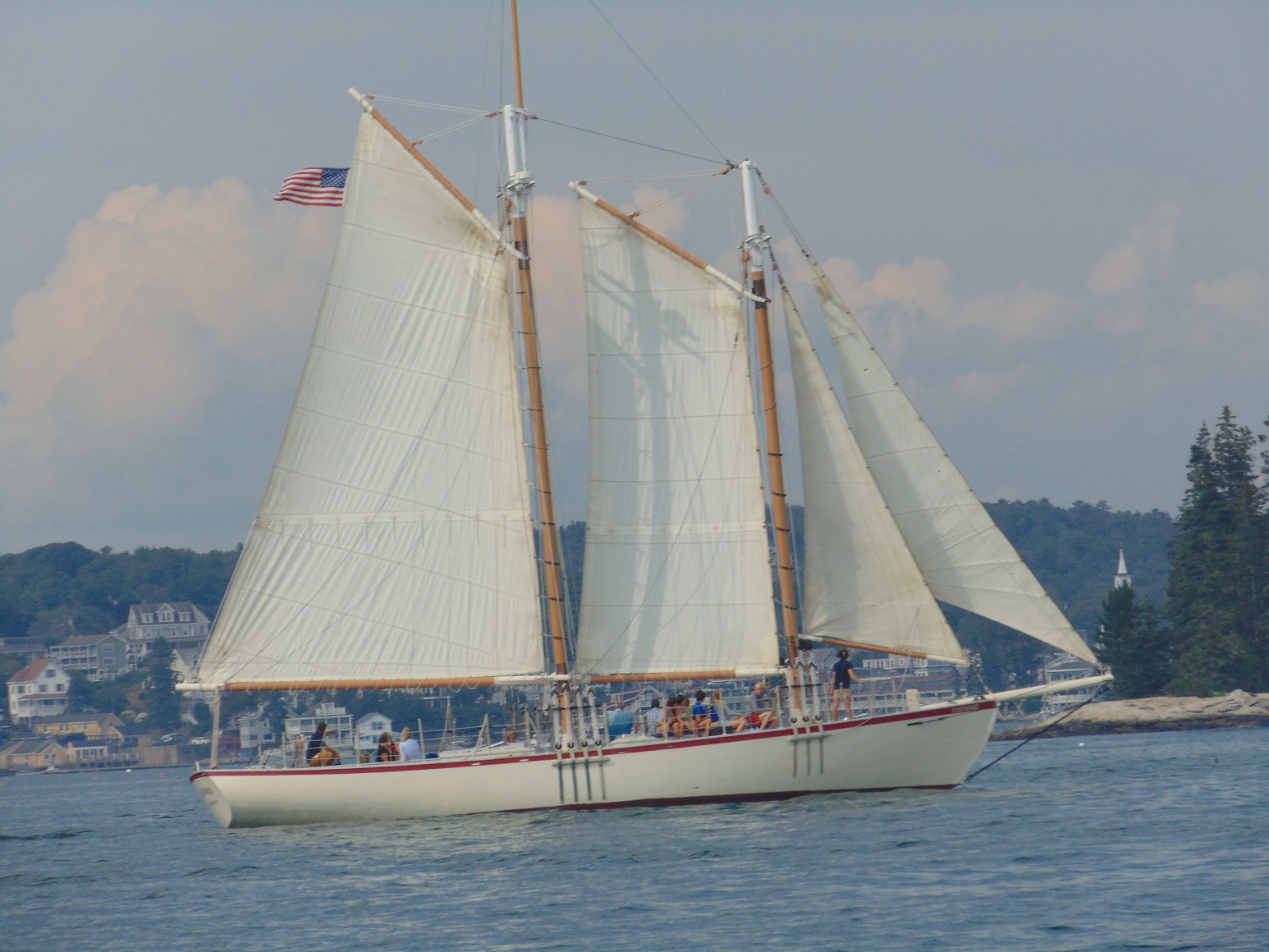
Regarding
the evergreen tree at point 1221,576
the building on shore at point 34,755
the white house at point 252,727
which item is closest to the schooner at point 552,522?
the evergreen tree at point 1221,576

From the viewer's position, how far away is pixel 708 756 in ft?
123

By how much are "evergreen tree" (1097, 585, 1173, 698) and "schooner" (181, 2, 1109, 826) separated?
57706mm

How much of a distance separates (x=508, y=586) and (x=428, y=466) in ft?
10.8

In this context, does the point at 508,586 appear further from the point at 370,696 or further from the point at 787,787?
the point at 370,696

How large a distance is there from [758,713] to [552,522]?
6452mm

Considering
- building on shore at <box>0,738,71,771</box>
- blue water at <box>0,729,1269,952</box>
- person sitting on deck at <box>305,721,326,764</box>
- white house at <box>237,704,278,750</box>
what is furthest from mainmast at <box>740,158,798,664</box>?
building on shore at <box>0,738,71,771</box>

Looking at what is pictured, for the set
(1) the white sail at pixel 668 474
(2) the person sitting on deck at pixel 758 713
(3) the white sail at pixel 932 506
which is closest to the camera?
(3) the white sail at pixel 932 506

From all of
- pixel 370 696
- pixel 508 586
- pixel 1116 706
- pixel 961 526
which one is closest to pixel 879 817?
pixel 961 526

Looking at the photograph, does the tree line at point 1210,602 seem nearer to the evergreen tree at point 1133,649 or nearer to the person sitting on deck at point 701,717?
the evergreen tree at point 1133,649

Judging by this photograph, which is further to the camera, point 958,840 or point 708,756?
point 708,756

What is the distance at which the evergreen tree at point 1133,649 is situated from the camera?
92.9m

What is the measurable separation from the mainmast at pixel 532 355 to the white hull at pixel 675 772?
9.11 ft

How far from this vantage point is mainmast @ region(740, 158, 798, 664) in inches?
1564

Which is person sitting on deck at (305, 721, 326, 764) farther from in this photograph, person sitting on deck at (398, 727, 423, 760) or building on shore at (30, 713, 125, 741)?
building on shore at (30, 713, 125, 741)
